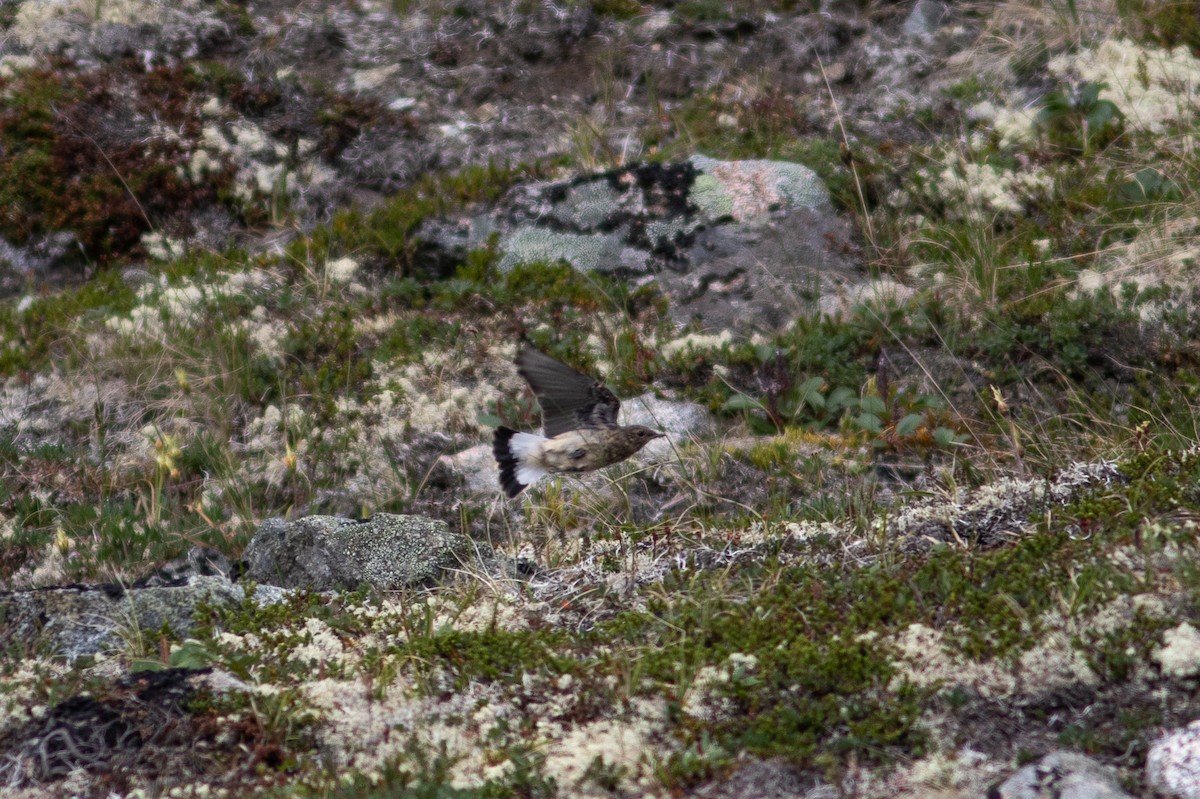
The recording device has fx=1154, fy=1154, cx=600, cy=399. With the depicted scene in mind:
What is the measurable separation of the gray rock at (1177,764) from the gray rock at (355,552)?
9.64ft

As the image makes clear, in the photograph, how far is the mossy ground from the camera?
3664 mm

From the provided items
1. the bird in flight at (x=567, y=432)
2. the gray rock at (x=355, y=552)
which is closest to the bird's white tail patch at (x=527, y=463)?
the bird in flight at (x=567, y=432)

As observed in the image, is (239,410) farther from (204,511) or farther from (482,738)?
(482,738)

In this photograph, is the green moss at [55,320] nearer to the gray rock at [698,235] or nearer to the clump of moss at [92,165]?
the clump of moss at [92,165]

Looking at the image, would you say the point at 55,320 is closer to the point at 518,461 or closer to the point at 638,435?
the point at 518,461

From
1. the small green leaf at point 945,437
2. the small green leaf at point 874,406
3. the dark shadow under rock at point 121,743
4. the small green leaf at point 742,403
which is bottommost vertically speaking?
the small green leaf at point 742,403

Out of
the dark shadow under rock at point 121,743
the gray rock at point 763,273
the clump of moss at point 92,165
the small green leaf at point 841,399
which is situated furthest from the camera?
the clump of moss at point 92,165

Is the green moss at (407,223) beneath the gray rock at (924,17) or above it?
beneath

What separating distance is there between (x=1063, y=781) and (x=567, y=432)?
3196 millimetres

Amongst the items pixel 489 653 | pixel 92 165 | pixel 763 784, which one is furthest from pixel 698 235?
pixel 763 784

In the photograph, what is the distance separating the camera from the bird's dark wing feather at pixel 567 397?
225 inches

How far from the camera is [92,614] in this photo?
A: 4.54 meters

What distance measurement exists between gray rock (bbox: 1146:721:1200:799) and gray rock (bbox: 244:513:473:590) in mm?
2937

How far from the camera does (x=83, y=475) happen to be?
22.9 ft
